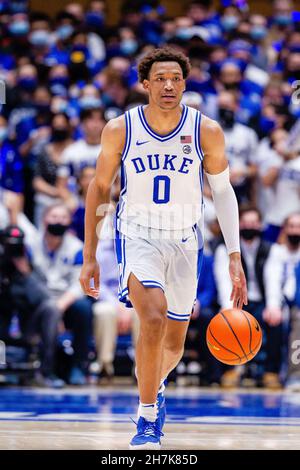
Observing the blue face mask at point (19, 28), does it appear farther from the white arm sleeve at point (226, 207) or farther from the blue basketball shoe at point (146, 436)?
the blue basketball shoe at point (146, 436)

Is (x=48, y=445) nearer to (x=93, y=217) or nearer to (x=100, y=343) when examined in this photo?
(x=93, y=217)

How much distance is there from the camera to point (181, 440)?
596 centimetres

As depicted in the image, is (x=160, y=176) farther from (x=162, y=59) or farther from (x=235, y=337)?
(x=235, y=337)

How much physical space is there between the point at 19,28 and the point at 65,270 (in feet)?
17.2

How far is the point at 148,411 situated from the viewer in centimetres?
563

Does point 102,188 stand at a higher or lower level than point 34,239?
lower

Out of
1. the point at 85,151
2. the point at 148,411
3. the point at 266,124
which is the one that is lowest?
the point at 148,411

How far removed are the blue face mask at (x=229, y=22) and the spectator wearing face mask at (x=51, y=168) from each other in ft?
14.8

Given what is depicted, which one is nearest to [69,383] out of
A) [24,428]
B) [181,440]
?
[24,428]

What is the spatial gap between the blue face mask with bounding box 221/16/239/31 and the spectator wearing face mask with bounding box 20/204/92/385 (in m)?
5.89

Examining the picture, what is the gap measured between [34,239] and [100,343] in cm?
129

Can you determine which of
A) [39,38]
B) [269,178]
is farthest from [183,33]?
[269,178]

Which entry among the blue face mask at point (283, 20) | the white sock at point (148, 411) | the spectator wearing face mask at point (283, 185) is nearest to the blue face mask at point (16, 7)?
the blue face mask at point (283, 20)

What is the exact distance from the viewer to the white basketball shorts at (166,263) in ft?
19.1
